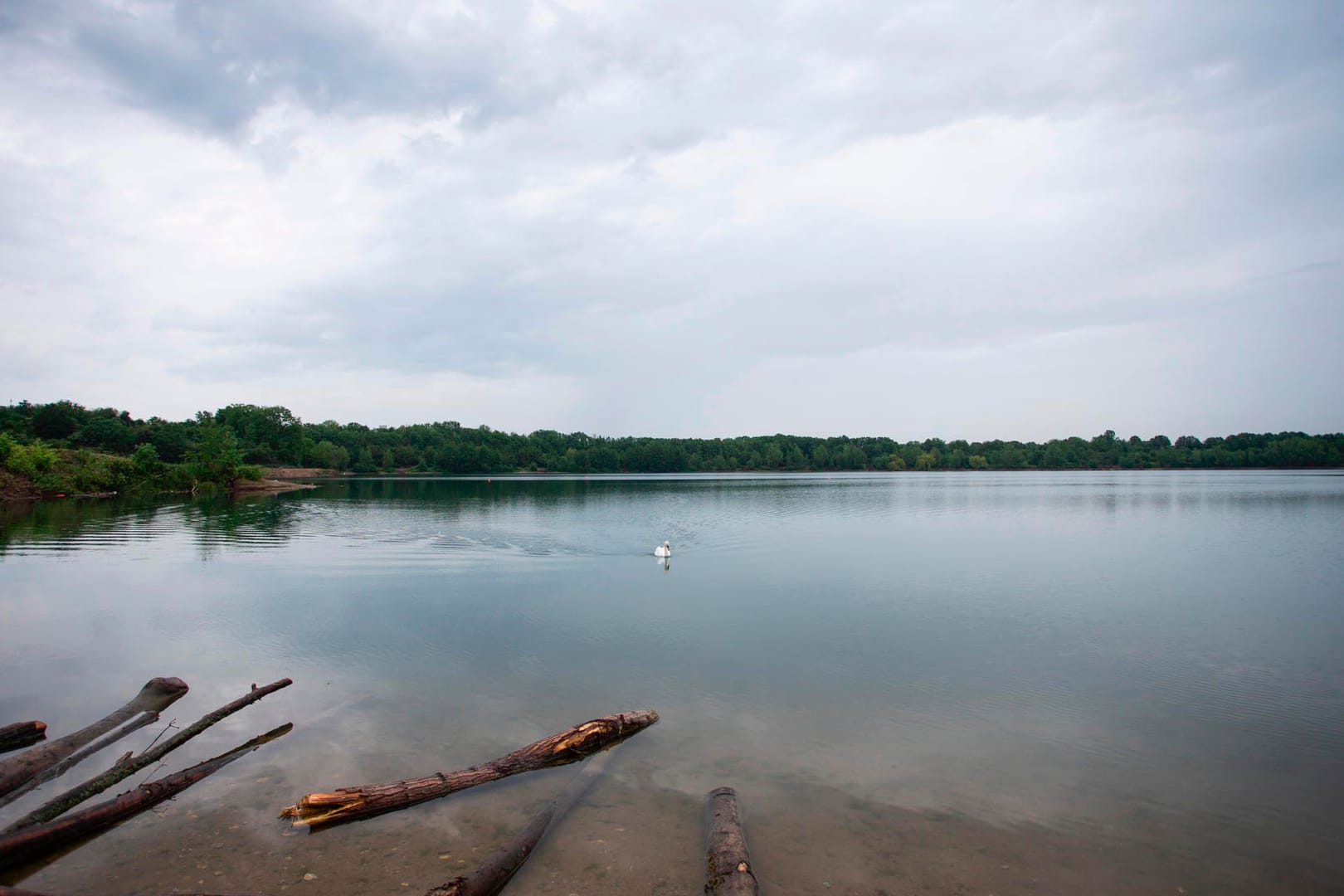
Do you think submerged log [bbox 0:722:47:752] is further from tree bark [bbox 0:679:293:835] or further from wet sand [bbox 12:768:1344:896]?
wet sand [bbox 12:768:1344:896]

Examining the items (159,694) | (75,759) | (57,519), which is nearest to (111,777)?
(75,759)

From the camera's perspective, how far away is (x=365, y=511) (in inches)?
1606

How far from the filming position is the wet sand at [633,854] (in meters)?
5.06

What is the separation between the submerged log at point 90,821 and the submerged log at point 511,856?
10.1 ft

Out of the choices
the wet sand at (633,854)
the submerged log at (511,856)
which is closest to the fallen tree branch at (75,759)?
the wet sand at (633,854)

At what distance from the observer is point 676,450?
14662 cm

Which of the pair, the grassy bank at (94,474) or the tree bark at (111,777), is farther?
the grassy bank at (94,474)

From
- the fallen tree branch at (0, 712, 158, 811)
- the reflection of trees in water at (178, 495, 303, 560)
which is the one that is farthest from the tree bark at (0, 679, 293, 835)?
the reflection of trees in water at (178, 495, 303, 560)

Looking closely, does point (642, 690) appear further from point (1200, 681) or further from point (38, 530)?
point (38, 530)

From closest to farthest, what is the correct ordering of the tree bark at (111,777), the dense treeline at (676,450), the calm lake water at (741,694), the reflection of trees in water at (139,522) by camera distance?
the tree bark at (111,777) < the calm lake water at (741,694) < the reflection of trees in water at (139,522) < the dense treeline at (676,450)

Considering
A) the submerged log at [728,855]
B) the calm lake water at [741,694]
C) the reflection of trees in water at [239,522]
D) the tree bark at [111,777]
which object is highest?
the tree bark at [111,777]

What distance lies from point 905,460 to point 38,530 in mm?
145333

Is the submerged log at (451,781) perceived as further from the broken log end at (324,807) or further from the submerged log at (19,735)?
the submerged log at (19,735)

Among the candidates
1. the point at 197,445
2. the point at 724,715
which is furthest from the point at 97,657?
the point at 197,445
